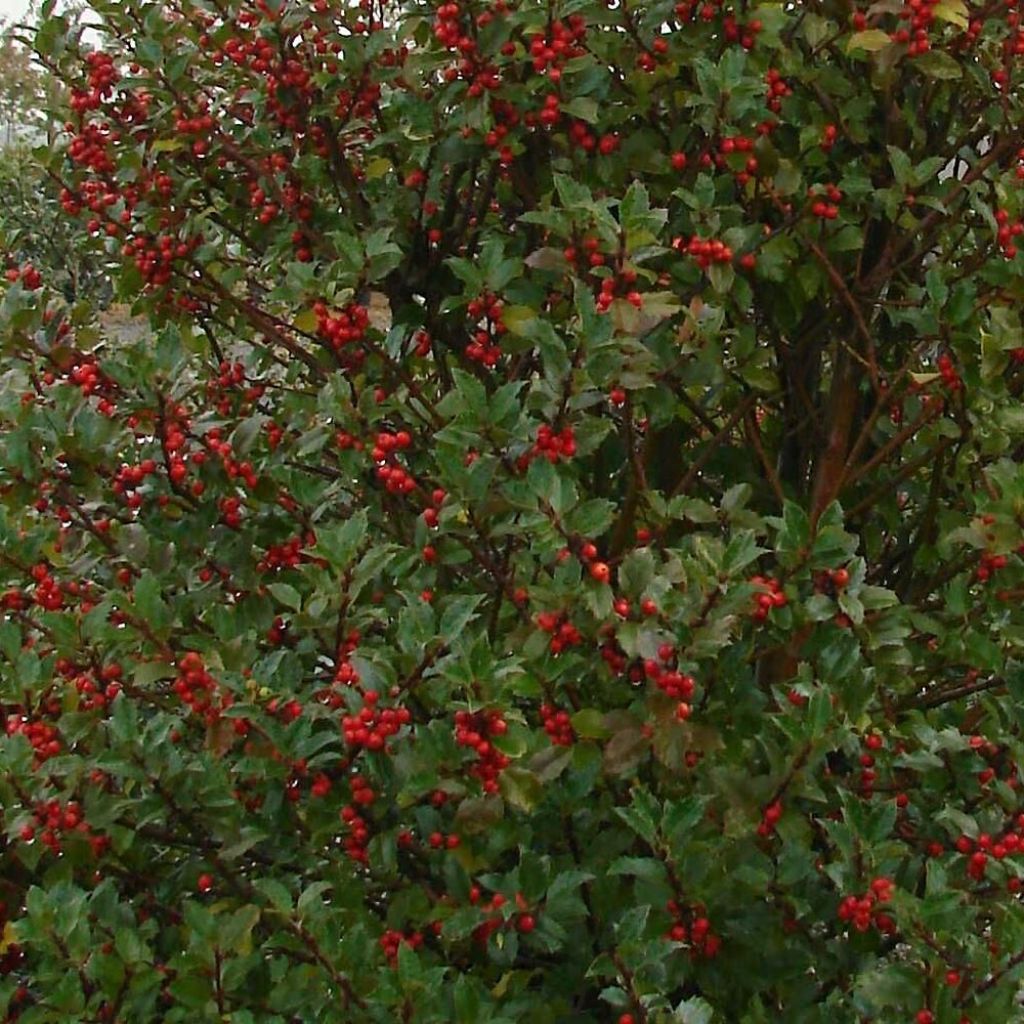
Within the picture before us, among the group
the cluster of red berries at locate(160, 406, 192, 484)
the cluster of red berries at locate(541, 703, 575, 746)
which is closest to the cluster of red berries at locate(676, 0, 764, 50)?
the cluster of red berries at locate(160, 406, 192, 484)

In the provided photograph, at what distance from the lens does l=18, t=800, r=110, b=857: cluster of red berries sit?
91.5 inches

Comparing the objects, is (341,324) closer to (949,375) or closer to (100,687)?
(100,687)

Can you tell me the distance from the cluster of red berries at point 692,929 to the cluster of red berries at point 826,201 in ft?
4.15

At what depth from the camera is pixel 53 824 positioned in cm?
232

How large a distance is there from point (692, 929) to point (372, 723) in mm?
634

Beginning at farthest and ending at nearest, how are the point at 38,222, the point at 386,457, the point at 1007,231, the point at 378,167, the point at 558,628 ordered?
the point at 38,222 → the point at 378,167 → the point at 1007,231 → the point at 386,457 → the point at 558,628

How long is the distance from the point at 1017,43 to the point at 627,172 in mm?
740

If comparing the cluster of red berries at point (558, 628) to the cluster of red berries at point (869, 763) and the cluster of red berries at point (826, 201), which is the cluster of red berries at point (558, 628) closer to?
the cluster of red berries at point (869, 763)

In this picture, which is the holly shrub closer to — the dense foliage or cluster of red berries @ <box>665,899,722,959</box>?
cluster of red berries @ <box>665,899,722,959</box>

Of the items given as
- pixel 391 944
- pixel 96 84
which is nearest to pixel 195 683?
pixel 391 944

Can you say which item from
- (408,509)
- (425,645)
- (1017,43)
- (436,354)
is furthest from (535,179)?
(425,645)

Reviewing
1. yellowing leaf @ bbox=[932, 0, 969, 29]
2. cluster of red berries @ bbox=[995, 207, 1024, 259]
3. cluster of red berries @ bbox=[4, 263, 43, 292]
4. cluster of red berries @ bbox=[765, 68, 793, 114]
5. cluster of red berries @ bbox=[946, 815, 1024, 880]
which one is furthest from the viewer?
cluster of red berries @ bbox=[4, 263, 43, 292]

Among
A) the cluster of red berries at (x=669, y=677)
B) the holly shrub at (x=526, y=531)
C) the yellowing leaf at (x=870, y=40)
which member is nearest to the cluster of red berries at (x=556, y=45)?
the holly shrub at (x=526, y=531)

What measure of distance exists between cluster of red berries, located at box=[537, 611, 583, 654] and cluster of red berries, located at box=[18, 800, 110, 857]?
80cm
